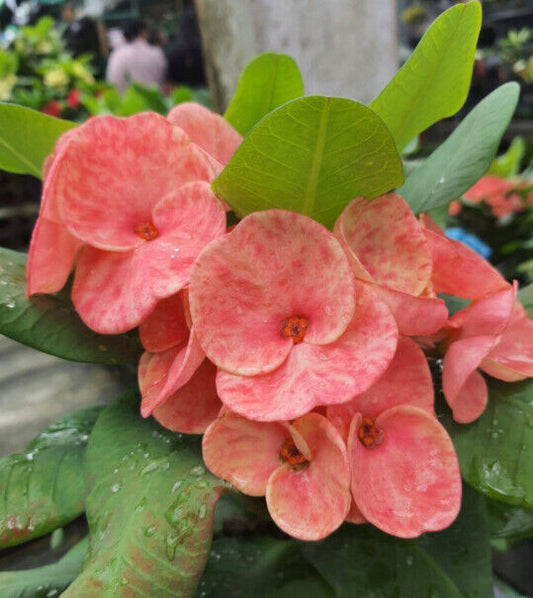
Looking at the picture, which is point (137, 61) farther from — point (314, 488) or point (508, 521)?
point (314, 488)

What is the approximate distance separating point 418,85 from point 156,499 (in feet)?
1.17

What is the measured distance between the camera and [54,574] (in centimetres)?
66

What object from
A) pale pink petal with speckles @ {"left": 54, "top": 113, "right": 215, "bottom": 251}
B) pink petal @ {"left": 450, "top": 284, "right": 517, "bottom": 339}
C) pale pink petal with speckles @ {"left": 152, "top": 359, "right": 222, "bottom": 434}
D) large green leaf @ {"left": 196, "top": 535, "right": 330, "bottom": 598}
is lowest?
large green leaf @ {"left": 196, "top": 535, "right": 330, "bottom": 598}

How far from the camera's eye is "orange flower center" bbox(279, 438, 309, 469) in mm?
425

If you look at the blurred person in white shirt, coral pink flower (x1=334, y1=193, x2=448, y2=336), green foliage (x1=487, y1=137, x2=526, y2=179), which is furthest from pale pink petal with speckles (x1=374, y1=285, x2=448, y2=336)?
the blurred person in white shirt

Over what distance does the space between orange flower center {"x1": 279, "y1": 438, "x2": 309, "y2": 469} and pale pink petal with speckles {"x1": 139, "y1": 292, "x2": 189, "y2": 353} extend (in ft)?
0.35

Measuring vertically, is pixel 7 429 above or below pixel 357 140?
below

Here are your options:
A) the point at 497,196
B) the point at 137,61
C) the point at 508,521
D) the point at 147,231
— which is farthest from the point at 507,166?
the point at 137,61

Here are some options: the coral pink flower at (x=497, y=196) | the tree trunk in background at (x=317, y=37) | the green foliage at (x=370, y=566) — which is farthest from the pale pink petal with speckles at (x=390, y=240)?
the coral pink flower at (x=497, y=196)

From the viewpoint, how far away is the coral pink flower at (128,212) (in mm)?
434

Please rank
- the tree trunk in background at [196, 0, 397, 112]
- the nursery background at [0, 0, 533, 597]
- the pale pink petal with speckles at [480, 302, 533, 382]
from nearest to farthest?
the pale pink petal with speckles at [480, 302, 533, 382] → the nursery background at [0, 0, 533, 597] → the tree trunk in background at [196, 0, 397, 112]

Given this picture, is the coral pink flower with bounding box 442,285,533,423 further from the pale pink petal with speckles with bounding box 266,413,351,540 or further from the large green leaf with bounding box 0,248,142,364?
the large green leaf with bounding box 0,248,142,364

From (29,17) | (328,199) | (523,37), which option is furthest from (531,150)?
(29,17)

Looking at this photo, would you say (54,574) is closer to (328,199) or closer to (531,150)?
(328,199)
